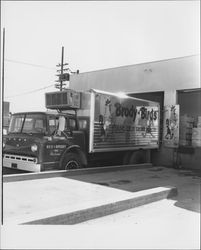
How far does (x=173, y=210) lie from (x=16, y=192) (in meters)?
3.37

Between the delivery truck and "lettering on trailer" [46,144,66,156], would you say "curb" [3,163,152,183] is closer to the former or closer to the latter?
the delivery truck

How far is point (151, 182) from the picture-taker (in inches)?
366

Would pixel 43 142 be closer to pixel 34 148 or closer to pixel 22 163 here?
pixel 34 148

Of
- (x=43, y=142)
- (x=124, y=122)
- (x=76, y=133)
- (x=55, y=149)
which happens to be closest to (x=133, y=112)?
(x=124, y=122)

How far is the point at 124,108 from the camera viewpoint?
11.7m

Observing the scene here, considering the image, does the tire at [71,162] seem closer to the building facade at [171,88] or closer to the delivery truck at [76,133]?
the delivery truck at [76,133]

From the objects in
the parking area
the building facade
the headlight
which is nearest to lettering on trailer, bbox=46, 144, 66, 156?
the headlight

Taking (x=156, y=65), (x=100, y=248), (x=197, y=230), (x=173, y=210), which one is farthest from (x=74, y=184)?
(x=156, y=65)

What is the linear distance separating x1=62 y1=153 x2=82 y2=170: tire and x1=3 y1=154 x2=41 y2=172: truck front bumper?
0.95 m

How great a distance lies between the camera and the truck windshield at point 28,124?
362 inches

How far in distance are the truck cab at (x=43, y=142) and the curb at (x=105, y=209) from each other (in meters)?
3.27

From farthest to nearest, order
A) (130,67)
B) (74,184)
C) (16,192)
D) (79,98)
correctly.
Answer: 1. (130,67)
2. (79,98)
3. (74,184)
4. (16,192)

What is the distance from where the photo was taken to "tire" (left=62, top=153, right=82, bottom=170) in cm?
941

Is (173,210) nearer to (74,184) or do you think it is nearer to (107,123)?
(74,184)
